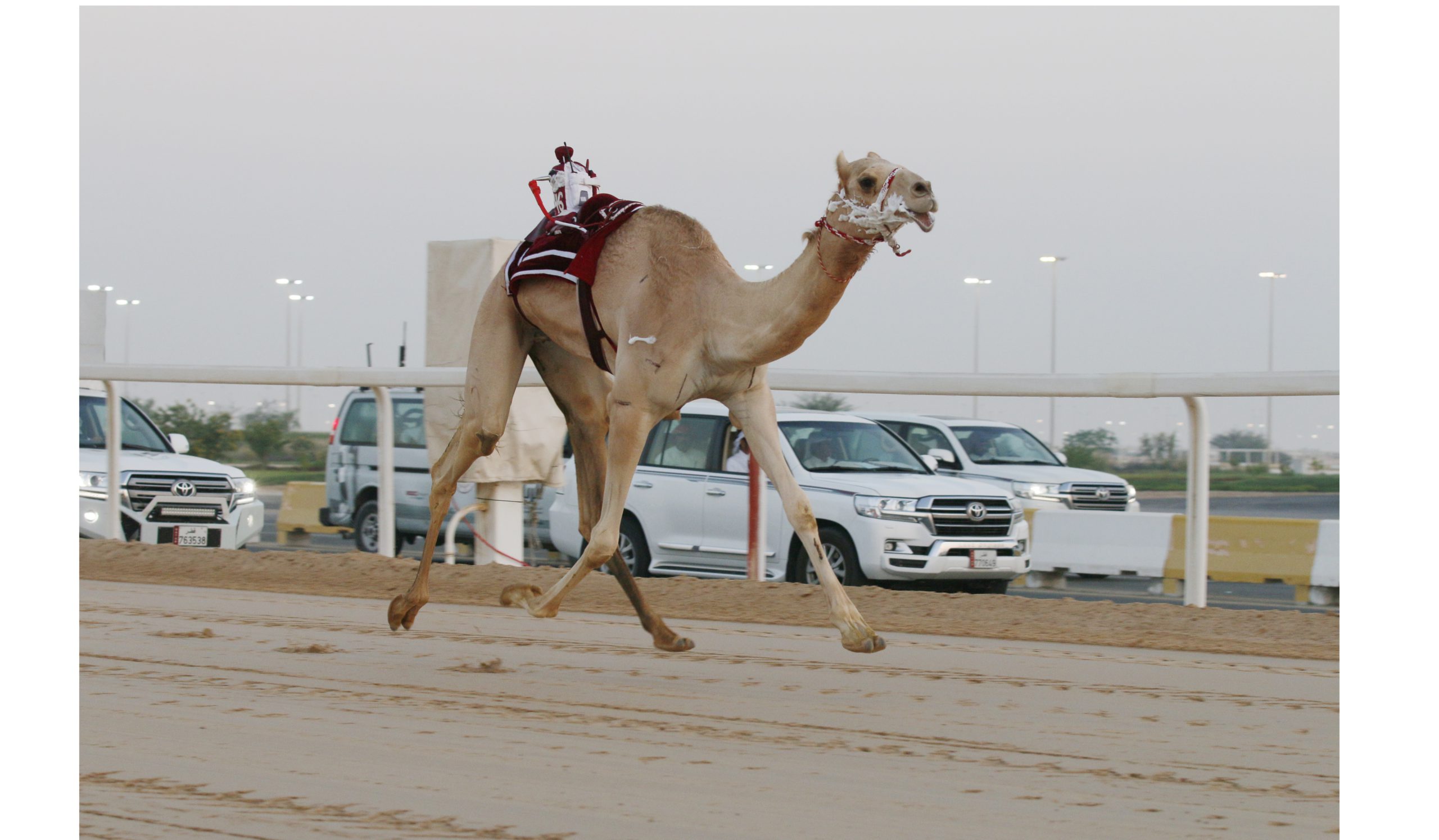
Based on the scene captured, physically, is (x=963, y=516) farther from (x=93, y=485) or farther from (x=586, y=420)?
(x=93, y=485)

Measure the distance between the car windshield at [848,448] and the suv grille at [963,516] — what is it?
102 cm

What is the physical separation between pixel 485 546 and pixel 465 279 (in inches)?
82.6

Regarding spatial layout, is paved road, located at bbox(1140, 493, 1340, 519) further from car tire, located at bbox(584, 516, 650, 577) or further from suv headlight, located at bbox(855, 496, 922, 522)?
car tire, located at bbox(584, 516, 650, 577)

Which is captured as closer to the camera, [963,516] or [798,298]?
[798,298]

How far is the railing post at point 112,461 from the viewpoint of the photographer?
535 inches

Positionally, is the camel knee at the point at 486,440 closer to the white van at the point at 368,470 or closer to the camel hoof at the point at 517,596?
the camel hoof at the point at 517,596

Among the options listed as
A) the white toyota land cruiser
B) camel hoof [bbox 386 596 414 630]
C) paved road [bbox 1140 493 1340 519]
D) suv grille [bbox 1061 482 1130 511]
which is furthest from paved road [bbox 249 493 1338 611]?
camel hoof [bbox 386 596 414 630]

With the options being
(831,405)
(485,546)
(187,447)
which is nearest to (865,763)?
(485,546)

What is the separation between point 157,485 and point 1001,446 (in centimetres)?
1029

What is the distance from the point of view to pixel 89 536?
45.9 ft

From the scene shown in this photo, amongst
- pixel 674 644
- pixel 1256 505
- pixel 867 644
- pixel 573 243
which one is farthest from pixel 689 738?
pixel 1256 505

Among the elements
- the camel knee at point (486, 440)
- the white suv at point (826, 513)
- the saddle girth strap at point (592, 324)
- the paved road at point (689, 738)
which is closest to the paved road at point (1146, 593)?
the white suv at point (826, 513)

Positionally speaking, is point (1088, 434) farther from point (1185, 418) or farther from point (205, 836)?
point (205, 836)

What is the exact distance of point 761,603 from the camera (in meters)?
9.98
